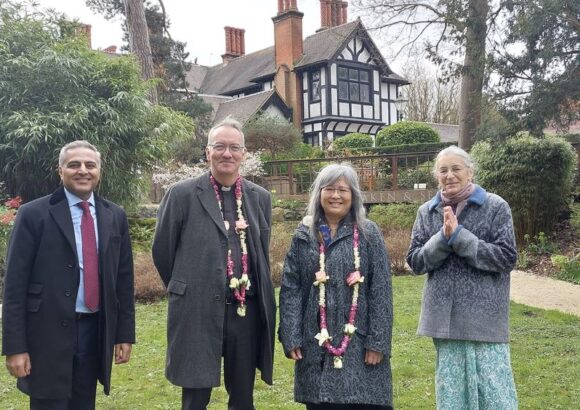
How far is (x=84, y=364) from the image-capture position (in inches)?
128

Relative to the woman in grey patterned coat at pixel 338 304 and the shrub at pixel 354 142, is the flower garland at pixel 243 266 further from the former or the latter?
the shrub at pixel 354 142

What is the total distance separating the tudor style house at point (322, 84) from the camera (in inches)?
1176

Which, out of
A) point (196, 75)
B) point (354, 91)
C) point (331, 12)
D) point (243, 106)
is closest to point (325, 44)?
point (354, 91)

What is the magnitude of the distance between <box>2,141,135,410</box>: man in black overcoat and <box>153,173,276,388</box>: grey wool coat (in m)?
0.31

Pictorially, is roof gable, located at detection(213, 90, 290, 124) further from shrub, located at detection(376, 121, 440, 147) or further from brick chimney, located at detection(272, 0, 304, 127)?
shrub, located at detection(376, 121, 440, 147)

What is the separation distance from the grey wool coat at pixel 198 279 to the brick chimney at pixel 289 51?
90.0ft

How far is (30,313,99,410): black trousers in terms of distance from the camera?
3242 millimetres

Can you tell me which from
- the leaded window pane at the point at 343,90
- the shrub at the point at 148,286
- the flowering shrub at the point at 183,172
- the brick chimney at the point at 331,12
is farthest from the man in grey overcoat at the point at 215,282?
the brick chimney at the point at 331,12

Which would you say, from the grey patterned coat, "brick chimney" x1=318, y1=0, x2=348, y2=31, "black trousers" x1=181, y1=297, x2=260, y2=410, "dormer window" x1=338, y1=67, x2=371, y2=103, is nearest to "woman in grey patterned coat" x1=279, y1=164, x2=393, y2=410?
the grey patterned coat

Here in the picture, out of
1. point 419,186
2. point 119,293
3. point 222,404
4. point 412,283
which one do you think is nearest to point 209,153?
point 119,293

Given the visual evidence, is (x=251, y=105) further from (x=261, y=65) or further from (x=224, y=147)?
(x=224, y=147)

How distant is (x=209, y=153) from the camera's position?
3439 mm

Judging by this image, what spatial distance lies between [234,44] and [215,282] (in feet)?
126

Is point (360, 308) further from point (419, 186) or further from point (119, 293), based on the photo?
point (419, 186)
